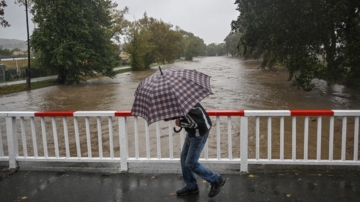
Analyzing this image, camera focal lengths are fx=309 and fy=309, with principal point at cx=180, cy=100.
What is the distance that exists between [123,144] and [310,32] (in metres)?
16.6

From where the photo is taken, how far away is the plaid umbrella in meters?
3.62

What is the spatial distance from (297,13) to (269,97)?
568 centimetres

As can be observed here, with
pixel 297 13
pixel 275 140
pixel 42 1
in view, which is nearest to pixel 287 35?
pixel 297 13

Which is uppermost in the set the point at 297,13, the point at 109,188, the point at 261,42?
the point at 297,13

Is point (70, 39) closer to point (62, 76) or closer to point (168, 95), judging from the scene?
point (62, 76)

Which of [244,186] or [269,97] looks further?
[269,97]

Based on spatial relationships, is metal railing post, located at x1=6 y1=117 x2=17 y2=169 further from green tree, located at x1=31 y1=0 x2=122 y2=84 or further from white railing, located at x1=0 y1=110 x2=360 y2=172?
green tree, located at x1=31 y1=0 x2=122 y2=84

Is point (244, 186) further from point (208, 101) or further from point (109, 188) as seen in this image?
point (208, 101)

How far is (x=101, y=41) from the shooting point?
33812 mm

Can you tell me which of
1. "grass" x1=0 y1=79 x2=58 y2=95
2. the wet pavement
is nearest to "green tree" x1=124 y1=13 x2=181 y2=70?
"grass" x1=0 y1=79 x2=58 y2=95

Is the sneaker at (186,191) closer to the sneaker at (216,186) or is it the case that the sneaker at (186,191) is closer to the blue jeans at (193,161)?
the blue jeans at (193,161)

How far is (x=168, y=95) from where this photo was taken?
3.66m

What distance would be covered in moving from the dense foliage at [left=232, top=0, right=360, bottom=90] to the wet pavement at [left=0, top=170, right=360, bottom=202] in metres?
14.4

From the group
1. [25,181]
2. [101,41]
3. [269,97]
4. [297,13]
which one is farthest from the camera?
[101,41]
